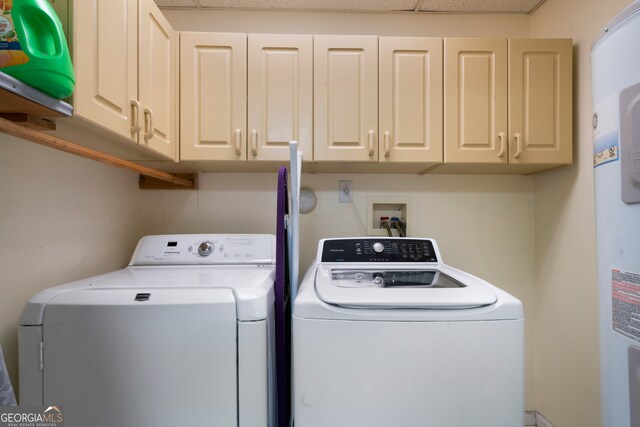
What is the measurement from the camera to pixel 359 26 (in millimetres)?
1808

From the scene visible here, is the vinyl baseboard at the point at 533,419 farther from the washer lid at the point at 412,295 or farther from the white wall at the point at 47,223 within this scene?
the white wall at the point at 47,223

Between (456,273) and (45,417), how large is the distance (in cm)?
146

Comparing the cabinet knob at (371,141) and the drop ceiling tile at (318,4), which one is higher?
the drop ceiling tile at (318,4)

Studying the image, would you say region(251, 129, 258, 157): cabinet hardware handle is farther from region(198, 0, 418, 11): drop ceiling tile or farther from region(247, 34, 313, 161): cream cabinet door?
region(198, 0, 418, 11): drop ceiling tile

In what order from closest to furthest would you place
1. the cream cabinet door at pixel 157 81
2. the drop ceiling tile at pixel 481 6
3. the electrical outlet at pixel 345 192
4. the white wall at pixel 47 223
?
the white wall at pixel 47 223
the cream cabinet door at pixel 157 81
the drop ceiling tile at pixel 481 6
the electrical outlet at pixel 345 192

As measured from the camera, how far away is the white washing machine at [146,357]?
0.82 m

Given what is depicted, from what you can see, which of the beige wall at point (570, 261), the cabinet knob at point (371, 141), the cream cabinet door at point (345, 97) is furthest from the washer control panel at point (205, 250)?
the beige wall at point (570, 261)

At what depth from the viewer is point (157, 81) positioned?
49.1 inches

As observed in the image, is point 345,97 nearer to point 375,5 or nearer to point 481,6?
point 375,5

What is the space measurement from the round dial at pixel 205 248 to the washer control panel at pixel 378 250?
57 cm

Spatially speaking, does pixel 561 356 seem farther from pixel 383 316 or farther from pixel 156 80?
pixel 156 80

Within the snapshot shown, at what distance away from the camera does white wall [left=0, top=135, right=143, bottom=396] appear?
3.19 ft

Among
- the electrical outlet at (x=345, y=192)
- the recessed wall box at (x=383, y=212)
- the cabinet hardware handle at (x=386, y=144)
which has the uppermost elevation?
A: the cabinet hardware handle at (x=386, y=144)

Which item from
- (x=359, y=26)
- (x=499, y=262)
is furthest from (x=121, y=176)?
(x=499, y=262)
